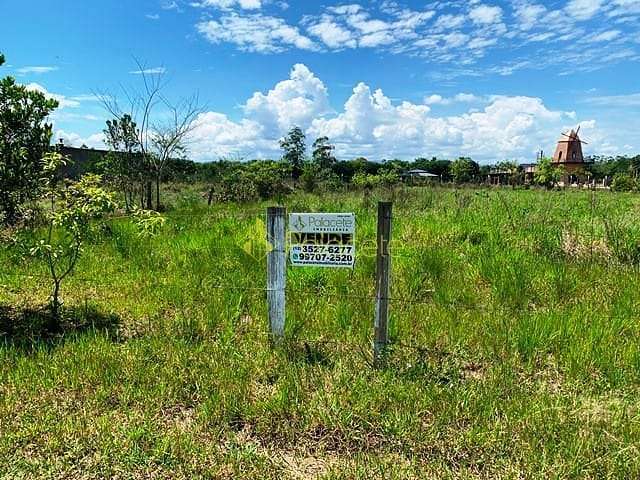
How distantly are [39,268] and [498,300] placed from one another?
17.9 feet

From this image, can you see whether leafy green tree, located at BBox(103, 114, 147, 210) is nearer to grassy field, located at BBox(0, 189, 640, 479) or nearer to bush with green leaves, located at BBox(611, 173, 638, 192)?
grassy field, located at BBox(0, 189, 640, 479)

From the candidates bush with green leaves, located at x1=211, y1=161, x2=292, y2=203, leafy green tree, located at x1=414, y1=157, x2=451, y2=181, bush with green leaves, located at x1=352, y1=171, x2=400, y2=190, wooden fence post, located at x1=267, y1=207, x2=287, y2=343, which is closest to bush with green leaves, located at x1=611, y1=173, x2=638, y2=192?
bush with green leaves, located at x1=352, y1=171, x2=400, y2=190

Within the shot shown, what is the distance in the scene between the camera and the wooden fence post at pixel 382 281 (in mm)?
3051

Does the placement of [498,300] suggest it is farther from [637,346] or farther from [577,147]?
[577,147]

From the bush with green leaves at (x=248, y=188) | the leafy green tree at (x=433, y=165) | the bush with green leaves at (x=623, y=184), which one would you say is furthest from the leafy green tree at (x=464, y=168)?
the bush with green leaves at (x=248, y=188)

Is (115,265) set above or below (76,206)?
below

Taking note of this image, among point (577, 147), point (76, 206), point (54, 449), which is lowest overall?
point (54, 449)

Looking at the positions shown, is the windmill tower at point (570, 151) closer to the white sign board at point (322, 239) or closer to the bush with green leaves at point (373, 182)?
the bush with green leaves at point (373, 182)

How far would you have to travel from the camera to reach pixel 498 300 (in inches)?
177

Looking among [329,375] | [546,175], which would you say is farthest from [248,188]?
[546,175]

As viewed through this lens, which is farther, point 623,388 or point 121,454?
point 623,388

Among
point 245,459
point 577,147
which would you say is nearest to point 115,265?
A: point 245,459

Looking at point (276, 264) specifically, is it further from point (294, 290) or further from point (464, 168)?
point (464, 168)

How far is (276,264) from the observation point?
11.0 ft
